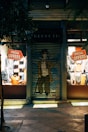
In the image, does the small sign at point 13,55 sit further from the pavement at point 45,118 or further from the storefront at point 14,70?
the pavement at point 45,118

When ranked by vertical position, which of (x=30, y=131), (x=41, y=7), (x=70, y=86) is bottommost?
(x=30, y=131)

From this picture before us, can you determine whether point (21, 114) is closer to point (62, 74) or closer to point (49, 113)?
point (49, 113)

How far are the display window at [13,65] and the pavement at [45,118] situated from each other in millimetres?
1652

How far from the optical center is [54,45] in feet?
54.9

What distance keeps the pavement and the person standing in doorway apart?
1.09 meters

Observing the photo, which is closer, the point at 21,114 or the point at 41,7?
the point at 21,114

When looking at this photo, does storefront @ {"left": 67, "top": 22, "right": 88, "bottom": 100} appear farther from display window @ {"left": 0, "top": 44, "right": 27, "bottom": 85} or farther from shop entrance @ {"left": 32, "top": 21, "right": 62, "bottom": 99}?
display window @ {"left": 0, "top": 44, "right": 27, "bottom": 85}

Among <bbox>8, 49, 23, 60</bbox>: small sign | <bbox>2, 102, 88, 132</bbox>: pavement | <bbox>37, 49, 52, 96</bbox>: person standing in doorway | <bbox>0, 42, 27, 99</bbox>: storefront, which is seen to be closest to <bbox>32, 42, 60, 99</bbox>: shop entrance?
<bbox>37, 49, 52, 96</bbox>: person standing in doorway

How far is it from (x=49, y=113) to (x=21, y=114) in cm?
112

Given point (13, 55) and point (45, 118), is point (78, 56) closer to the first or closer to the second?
point (13, 55)

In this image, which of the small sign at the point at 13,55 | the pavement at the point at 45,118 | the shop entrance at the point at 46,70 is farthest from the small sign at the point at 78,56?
the small sign at the point at 13,55

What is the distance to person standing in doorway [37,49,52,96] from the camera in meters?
16.9

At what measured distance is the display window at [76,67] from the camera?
16.9 metres

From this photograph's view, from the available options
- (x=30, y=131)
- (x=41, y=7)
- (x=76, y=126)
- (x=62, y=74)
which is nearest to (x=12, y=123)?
(x=30, y=131)
